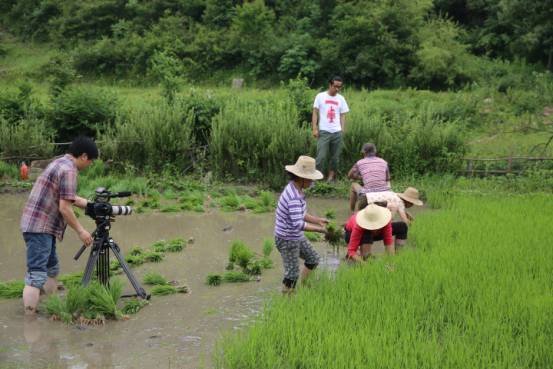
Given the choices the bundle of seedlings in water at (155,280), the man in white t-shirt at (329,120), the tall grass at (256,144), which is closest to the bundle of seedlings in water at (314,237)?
the bundle of seedlings in water at (155,280)

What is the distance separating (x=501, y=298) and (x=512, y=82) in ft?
48.5

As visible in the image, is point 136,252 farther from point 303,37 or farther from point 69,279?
point 303,37

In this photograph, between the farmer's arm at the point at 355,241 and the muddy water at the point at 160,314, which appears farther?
the farmer's arm at the point at 355,241

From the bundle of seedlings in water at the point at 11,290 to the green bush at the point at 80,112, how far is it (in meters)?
6.86

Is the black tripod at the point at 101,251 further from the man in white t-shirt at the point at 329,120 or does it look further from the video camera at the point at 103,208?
the man in white t-shirt at the point at 329,120

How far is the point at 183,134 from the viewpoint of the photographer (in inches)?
525

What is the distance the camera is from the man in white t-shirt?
478 inches

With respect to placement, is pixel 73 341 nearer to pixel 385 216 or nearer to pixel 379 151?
pixel 385 216

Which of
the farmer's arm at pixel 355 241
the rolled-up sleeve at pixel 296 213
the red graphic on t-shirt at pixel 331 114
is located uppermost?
the red graphic on t-shirt at pixel 331 114

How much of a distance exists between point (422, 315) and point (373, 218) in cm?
157

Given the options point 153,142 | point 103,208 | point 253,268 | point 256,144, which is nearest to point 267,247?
point 253,268

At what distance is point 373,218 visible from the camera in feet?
24.6

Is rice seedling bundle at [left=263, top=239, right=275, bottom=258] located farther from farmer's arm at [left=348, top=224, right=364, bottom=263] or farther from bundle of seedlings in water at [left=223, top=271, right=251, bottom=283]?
farmer's arm at [left=348, top=224, right=364, bottom=263]

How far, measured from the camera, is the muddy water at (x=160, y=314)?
578 cm
